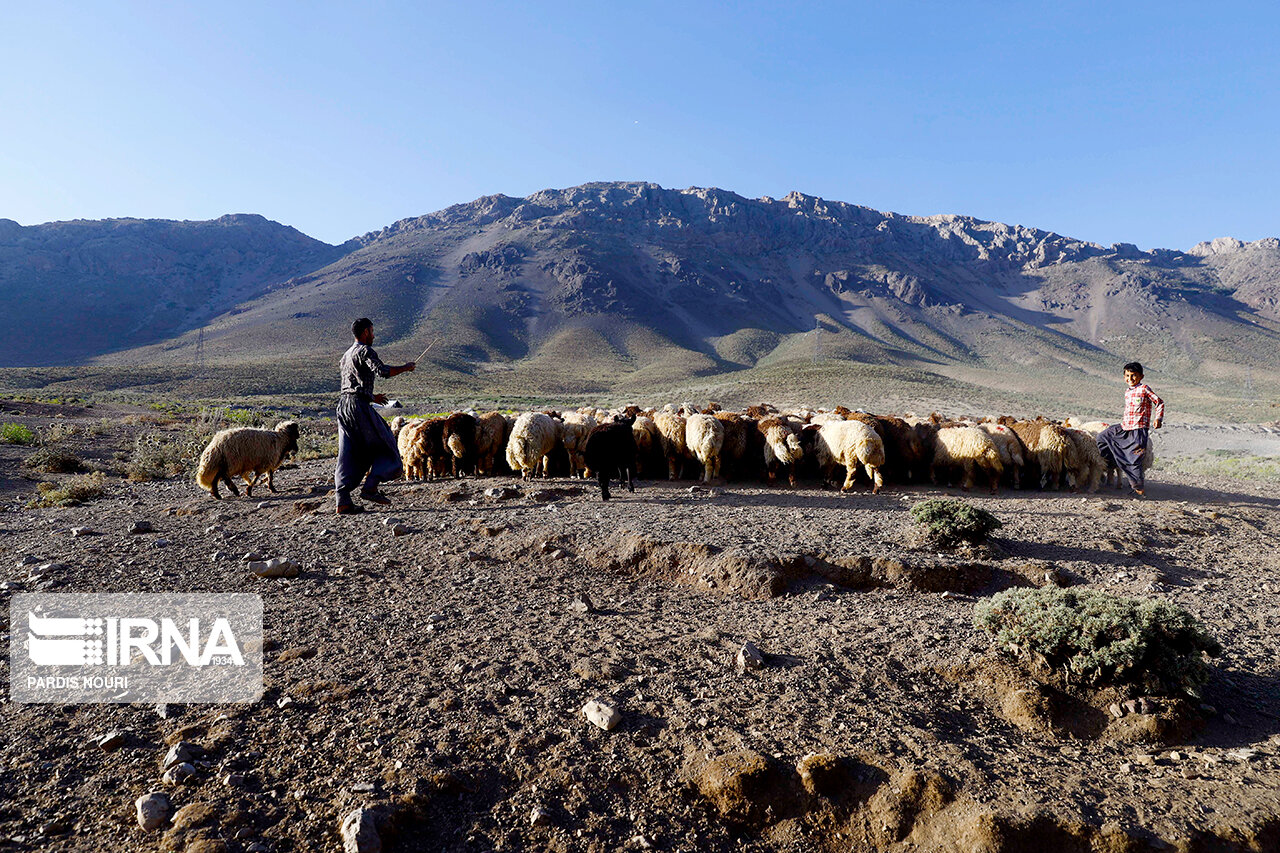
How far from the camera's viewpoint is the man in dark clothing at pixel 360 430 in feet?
25.4

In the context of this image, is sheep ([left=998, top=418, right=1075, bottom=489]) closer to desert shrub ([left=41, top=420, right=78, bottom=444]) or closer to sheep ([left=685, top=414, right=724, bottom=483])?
sheep ([left=685, top=414, right=724, bottom=483])

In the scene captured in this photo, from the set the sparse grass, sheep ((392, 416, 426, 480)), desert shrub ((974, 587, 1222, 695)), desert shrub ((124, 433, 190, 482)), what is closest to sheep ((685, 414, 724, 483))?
sheep ((392, 416, 426, 480))

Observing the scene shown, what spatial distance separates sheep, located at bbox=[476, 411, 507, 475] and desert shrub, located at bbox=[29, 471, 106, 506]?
613 cm

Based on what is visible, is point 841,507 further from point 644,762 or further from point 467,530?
point 644,762

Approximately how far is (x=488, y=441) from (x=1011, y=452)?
9787 mm

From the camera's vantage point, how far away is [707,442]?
10734 millimetres

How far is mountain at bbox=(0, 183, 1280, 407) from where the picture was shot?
229 feet

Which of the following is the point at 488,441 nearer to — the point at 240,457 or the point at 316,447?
the point at 240,457

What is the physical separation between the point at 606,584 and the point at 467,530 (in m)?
2.18

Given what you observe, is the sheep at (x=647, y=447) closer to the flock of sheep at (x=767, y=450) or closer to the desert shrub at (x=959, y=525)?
the flock of sheep at (x=767, y=450)

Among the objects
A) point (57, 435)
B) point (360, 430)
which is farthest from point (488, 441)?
point (57, 435)

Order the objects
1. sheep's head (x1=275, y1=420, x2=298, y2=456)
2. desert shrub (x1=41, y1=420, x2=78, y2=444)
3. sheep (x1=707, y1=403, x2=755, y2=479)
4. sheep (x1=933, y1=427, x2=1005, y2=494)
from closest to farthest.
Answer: sheep's head (x1=275, y1=420, x2=298, y2=456) → sheep (x1=933, y1=427, x2=1005, y2=494) → sheep (x1=707, y1=403, x2=755, y2=479) → desert shrub (x1=41, y1=420, x2=78, y2=444)

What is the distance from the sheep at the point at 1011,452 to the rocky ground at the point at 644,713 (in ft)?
12.8

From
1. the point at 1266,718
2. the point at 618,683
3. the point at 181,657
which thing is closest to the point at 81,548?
the point at 181,657
